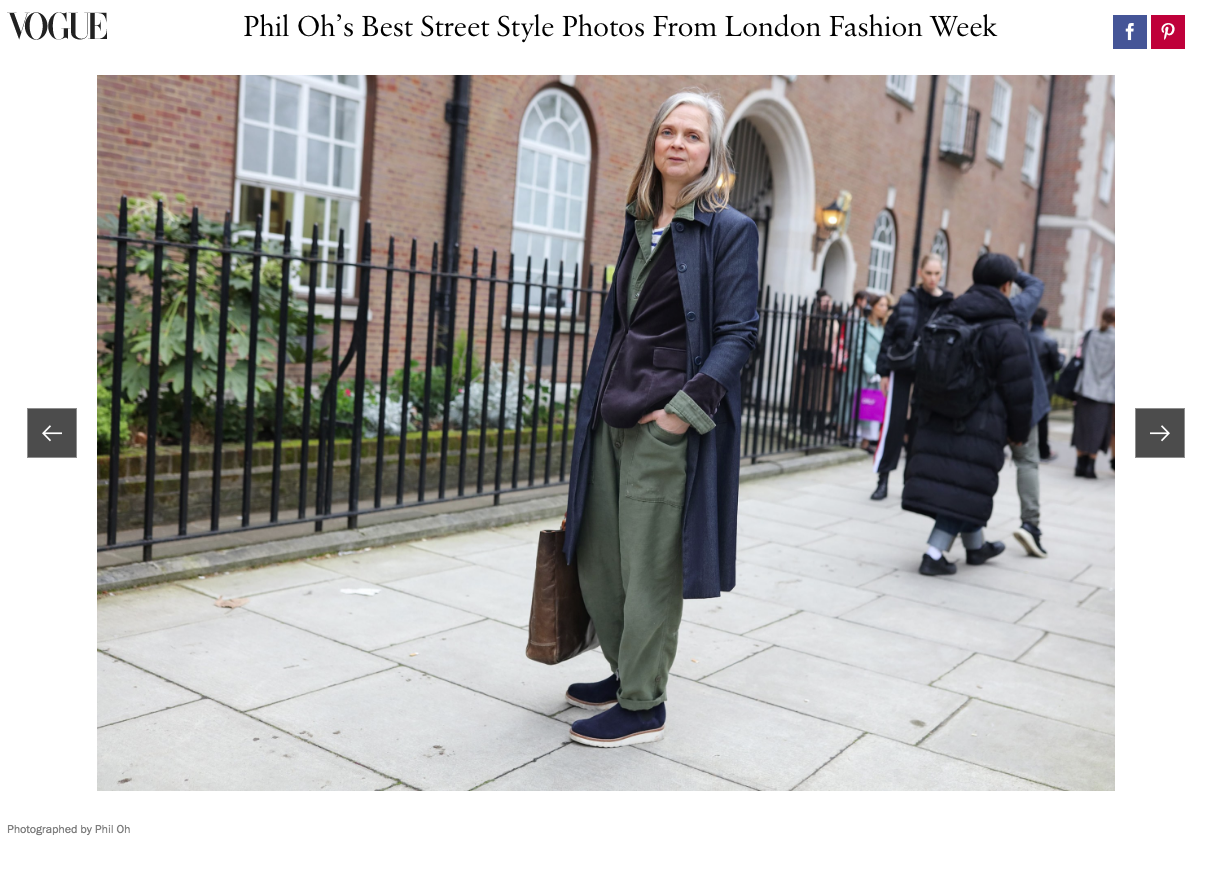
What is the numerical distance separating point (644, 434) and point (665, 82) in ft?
35.7

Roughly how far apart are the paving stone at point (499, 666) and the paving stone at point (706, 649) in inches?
12.3

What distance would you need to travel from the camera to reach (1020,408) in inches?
225

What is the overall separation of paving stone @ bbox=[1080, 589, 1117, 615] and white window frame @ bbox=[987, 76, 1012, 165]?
18.4 meters

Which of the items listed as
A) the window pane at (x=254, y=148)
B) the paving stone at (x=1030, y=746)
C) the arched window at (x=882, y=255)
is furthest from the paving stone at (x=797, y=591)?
the arched window at (x=882, y=255)

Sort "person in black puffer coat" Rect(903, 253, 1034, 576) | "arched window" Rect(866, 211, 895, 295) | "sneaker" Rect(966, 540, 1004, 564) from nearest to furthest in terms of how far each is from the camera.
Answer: "person in black puffer coat" Rect(903, 253, 1034, 576) → "sneaker" Rect(966, 540, 1004, 564) → "arched window" Rect(866, 211, 895, 295)

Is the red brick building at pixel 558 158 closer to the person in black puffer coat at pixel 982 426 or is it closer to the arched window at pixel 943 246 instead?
the arched window at pixel 943 246

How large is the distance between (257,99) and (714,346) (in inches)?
286

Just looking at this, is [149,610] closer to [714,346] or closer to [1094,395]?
[714,346]

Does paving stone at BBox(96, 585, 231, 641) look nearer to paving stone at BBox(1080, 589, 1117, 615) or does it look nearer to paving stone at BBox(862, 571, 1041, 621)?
paving stone at BBox(862, 571, 1041, 621)

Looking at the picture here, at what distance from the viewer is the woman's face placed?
300cm

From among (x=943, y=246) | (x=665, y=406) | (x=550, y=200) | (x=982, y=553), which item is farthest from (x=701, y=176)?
(x=943, y=246)

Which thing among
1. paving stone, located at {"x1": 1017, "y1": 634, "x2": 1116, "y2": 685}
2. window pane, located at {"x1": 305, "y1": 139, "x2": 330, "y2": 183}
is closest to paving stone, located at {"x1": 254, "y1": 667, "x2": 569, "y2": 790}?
paving stone, located at {"x1": 1017, "y1": 634, "x2": 1116, "y2": 685}

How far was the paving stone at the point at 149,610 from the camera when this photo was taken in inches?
159
